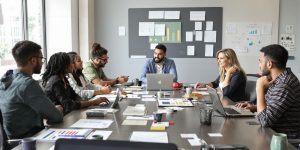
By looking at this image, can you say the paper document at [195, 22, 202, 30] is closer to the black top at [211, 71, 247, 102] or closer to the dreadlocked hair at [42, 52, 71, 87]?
the black top at [211, 71, 247, 102]

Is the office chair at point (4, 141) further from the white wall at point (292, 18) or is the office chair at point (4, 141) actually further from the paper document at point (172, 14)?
the white wall at point (292, 18)

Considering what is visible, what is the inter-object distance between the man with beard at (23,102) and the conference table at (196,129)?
0.17m

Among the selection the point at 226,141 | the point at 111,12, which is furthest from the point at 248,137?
the point at 111,12

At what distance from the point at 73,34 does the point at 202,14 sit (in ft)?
7.70

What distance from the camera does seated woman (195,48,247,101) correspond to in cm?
402

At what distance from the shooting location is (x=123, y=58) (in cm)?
632

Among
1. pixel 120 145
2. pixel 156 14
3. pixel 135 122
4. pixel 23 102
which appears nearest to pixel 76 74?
pixel 23 102

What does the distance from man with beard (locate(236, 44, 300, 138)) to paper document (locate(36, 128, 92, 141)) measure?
1272mm

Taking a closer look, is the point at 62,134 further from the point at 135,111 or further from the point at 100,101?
the point at 100,101

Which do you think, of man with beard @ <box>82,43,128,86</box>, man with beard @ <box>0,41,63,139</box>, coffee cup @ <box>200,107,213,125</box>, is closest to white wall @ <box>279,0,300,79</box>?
man with beard @ <box>82,43,128,86</box>

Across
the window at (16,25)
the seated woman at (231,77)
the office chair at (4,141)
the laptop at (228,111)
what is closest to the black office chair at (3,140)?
the office chair at (4,141)

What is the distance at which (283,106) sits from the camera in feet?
7.66

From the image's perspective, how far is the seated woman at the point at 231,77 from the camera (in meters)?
4.02

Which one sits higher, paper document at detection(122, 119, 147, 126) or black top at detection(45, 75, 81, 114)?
black top at detection(45, 75, 81, 114)
